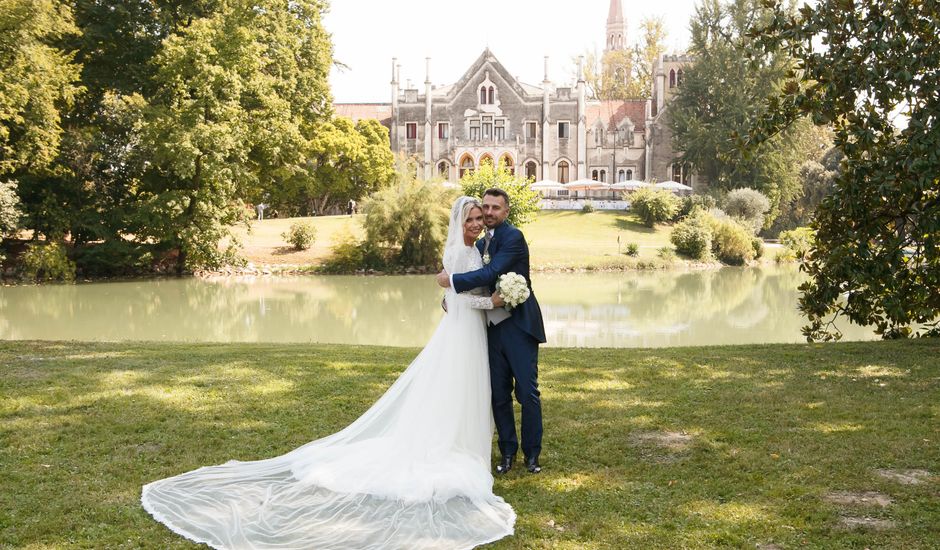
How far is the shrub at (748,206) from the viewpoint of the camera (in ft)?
121

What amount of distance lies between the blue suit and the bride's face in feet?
0.40

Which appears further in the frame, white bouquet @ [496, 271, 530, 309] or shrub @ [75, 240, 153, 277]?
shrub @ [75, 240, 153, 277]

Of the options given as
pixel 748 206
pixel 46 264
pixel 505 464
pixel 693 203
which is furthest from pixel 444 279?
pixel 748 206

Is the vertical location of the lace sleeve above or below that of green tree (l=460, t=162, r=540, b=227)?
below

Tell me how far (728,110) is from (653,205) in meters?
9.86

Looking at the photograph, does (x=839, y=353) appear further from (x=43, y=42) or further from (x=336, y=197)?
(x=336, y=197)

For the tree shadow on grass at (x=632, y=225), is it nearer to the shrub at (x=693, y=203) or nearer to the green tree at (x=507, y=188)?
the shrub at (x=693, y=203)

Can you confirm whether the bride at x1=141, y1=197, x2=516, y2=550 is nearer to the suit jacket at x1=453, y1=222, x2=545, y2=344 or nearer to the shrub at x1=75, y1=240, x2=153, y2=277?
the suit jacket at x1=453, y1=222, x2=545, y2=344

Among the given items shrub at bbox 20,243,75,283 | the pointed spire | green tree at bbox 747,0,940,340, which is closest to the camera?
green tree at bbox 747,0,940,340

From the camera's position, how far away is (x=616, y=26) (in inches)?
2694

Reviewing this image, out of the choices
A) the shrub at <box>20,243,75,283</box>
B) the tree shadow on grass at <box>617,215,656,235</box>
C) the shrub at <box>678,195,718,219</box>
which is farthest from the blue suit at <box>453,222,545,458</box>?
the shrub at <box>678,195,718,219</box>

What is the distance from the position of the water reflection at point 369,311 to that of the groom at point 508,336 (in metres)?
7.89

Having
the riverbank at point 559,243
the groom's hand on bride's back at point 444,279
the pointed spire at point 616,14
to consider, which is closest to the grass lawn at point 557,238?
the riverbank at point 559,243

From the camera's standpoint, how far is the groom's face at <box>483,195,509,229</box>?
15.4 ft
